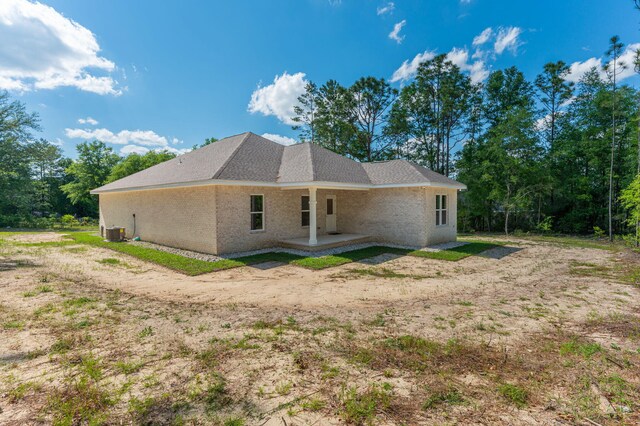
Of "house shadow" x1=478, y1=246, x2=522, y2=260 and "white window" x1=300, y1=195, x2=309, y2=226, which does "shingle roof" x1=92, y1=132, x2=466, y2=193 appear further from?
"house shadow" x1=478, y1=246, x2=522, y2=260

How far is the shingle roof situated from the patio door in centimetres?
190

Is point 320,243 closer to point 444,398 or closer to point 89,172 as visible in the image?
point 444,398

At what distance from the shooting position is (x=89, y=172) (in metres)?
34.9

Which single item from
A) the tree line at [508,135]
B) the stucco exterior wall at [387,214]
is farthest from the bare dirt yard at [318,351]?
the tree line at [508,135]

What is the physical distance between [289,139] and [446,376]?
105ft

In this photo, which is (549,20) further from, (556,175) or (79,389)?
(79,389)

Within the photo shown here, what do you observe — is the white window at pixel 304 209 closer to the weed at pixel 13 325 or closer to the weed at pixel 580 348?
the weed at pixel 13 325

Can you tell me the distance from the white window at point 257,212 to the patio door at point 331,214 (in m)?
4.33

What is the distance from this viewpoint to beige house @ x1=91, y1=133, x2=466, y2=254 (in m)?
11.2

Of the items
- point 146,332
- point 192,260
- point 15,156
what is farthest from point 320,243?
point 15,156

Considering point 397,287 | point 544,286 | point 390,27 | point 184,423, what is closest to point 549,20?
point 390,27

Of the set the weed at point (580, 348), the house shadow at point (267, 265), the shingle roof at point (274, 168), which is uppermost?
the shingle roof at point (274, 168)

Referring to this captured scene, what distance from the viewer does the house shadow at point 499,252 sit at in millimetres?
11547

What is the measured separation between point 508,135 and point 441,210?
11821 mm
